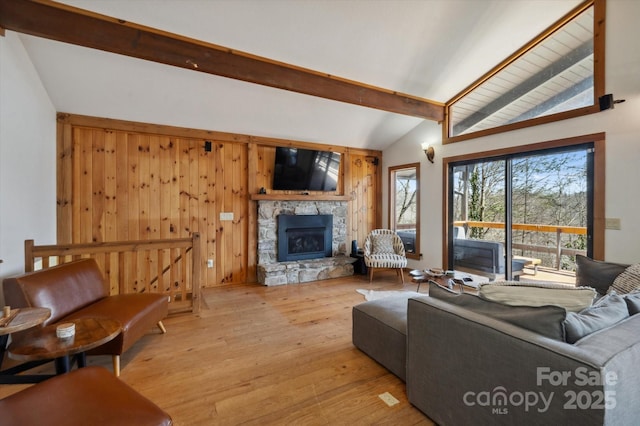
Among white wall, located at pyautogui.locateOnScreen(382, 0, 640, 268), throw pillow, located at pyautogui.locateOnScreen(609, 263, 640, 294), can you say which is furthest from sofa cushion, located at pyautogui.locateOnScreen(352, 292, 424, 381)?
white wall, located at pyautogui.locateOnScreen(382, 0, 640, 268)

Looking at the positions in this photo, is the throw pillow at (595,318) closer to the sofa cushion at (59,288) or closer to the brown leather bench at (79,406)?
the brown leather bench at (79,406)

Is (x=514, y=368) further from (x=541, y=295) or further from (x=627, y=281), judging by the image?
(x=627, y=281)

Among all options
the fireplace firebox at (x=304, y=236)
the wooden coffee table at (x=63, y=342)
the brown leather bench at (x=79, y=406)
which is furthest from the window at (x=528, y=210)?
the wooden coffee table at (x=63, y=342)

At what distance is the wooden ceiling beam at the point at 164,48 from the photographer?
2359 millimetres

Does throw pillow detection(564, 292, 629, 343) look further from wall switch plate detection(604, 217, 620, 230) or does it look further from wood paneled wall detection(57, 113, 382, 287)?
wood paneled wall detection(57, 113, 382, 287)

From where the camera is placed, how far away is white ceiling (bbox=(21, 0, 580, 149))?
267 centimetres

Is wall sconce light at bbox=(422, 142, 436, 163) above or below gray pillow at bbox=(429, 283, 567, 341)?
above

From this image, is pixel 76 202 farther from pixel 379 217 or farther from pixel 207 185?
pixel 379 217

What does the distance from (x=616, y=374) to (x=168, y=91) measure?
447 centimetres

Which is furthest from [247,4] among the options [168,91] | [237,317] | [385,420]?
[385,420]

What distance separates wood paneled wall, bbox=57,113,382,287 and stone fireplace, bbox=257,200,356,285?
0.24 meters

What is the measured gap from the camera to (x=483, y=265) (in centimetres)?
442

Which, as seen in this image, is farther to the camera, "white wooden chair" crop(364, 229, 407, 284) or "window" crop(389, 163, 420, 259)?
"window" crop(389, 163, 420, 259)

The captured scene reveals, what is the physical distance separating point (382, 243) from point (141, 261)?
12.7ft
